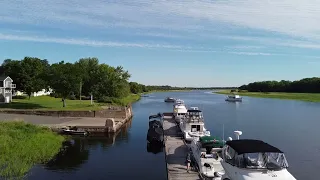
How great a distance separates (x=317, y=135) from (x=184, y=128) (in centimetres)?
2161

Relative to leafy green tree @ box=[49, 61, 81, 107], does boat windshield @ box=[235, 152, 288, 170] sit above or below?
below

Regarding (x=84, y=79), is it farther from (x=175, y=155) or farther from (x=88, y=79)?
(x=175, y=155)

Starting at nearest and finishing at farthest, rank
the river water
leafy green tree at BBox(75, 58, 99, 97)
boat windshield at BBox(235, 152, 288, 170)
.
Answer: boat windshield at BBox(235, 152, 288, 170)
the river water
leafy green tree at BBox(75, 58, 99, 97)

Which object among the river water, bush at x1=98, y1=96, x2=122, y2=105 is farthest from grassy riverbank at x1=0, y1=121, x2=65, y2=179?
bush at x1=98, y1=96, x2=122, y2=105

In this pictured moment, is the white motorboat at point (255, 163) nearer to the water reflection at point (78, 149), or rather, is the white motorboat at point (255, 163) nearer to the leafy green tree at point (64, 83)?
the water reflection at point (78, 149)

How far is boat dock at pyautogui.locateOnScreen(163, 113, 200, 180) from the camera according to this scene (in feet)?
73.0

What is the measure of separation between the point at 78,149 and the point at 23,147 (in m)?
6.41

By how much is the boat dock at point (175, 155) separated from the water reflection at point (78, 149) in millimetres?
6876

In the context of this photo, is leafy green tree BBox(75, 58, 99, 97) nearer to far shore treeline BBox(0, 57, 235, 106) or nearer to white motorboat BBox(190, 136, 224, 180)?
far shore treeline BBox(0, 57, 235, 106)

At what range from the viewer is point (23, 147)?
31.6 meters

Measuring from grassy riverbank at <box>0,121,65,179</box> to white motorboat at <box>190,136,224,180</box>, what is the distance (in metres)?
13.1

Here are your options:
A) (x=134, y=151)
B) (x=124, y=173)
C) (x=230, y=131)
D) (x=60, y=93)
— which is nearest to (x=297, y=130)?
(x=230, y=131)

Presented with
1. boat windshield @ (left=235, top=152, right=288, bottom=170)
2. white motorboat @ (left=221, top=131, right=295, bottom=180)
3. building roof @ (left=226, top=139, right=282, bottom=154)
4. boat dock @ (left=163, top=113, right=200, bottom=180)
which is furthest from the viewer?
boat dock @ (left=163, top=113, right=200, bottom=180)

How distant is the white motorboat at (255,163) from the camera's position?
16.6 metres
